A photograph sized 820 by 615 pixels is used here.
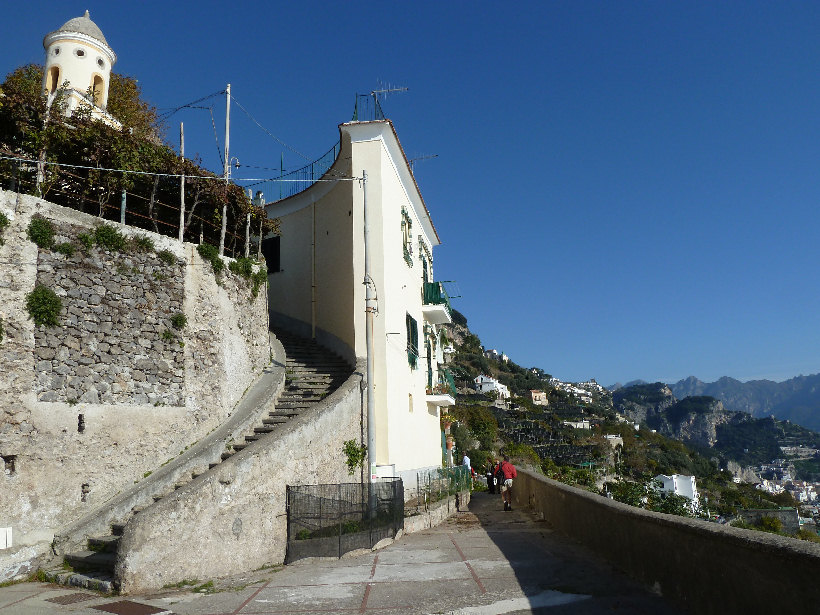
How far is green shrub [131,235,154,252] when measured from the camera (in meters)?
12.2

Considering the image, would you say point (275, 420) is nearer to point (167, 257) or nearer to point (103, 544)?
point (167, 257)

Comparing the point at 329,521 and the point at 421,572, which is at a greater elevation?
the point at 329,521

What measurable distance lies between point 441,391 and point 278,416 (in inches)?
406

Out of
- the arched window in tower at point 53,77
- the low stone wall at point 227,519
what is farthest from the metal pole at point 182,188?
the arched window in tower at point 53,77

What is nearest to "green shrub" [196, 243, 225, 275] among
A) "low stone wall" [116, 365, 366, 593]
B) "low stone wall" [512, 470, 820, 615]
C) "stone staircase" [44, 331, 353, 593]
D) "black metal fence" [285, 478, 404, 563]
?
"stone staircase" [44, 331, 353, 593]

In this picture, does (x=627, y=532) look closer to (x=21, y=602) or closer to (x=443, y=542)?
(x=443, y=542)

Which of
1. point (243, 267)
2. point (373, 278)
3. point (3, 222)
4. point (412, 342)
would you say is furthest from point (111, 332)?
point (412, 342)

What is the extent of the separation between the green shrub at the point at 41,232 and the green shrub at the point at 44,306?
0.80 m

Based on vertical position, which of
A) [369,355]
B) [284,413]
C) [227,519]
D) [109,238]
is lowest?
[227,519]

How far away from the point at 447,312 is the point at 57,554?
54.5 feet

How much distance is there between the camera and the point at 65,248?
10805 millimetres

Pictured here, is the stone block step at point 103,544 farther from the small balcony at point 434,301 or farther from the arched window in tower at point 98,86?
the arched window in tower at point 98,86

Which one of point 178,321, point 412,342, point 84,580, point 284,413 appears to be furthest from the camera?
point 412,342

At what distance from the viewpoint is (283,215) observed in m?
20.6
